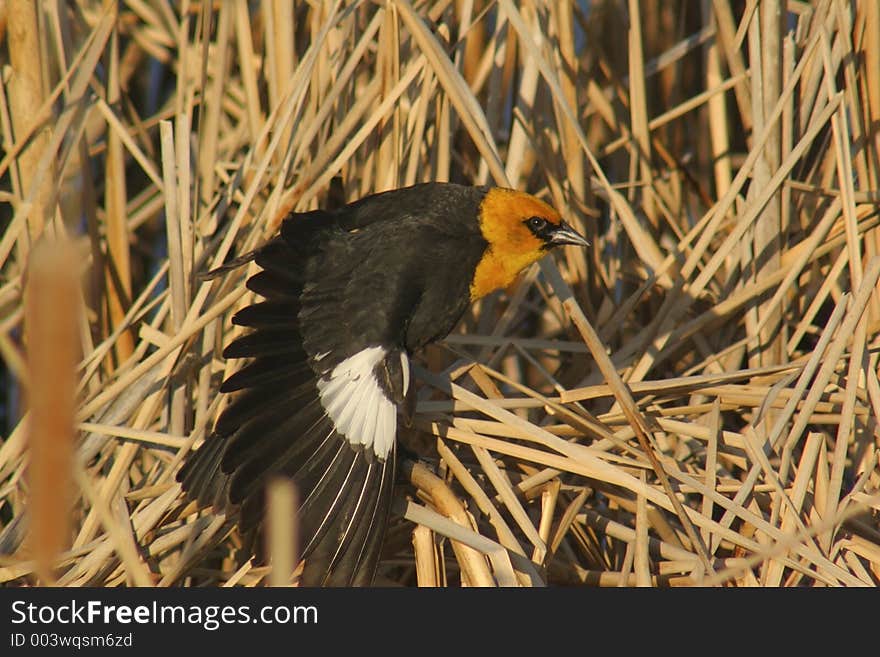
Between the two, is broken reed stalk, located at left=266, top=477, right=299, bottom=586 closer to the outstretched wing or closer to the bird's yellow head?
the outstretched wing

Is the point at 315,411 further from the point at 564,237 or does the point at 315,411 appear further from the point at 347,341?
the point at 564,237

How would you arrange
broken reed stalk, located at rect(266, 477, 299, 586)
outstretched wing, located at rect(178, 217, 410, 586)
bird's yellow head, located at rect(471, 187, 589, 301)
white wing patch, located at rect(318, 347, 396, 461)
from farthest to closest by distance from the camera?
bird's yellow head, located at rect(471, 187, 589, 301) → white wing patch, located at rect(318, 347, 396, 461) → outstretched wing, located at rect(178, 217, 410, 586) → broken reed stalk, located at rect(266, 477, 299, 586)

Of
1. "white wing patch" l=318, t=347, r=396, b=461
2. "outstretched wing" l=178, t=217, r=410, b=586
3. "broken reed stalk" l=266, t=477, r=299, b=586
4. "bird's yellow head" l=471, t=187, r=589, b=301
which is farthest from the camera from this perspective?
"bird's yellow head" l=471, t=187, r=589, b=301

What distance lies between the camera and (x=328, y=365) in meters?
2.12

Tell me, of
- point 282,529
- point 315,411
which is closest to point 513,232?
point 315,411

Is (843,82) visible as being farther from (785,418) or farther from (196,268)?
(196,268)

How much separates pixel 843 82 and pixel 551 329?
106 centimetres

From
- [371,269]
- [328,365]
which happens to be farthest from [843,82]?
[328,365]

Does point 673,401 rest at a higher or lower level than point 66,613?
higher

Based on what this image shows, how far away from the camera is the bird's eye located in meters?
2.40

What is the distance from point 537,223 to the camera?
241 cm

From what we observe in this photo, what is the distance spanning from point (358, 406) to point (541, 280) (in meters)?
1.02

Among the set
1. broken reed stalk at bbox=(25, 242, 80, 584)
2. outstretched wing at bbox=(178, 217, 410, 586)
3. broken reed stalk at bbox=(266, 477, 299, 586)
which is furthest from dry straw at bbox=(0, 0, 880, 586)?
broken reed stalk at bbox=(25, 242, 80, 584)

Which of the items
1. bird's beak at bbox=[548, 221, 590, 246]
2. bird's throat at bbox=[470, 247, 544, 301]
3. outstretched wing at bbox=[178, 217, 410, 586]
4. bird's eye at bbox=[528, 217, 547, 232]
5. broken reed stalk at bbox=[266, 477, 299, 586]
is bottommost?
broken reed stalk at bbox=[266, 477, 299, 586]
